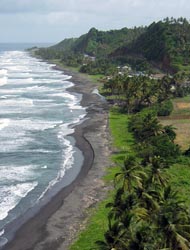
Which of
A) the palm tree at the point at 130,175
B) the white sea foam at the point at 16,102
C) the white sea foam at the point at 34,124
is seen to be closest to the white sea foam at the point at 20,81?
the white sea foam at the point at 16,102

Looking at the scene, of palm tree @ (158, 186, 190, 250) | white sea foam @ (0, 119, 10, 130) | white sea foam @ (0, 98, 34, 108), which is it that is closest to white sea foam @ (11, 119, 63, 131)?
white sea foam @ (0, 119, 10, 130)

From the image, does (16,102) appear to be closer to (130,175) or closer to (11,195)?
(11,195)

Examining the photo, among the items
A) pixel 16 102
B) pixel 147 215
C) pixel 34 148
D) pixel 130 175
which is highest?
pixel 130 175

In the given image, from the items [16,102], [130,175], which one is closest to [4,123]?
[16,102]

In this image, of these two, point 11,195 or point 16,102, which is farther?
point 16,102

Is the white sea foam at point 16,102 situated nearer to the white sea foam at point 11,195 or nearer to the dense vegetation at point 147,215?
the white sea foam at point 11,195

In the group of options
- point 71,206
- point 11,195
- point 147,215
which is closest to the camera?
point 147,215

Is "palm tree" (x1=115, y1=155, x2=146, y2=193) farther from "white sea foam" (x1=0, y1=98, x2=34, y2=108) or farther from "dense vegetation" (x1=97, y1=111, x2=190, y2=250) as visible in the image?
"white sea foam" (x1=0, y1=98, x2=34, y2=108)

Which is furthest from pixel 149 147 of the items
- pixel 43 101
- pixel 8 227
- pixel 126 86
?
pixel 43 101
